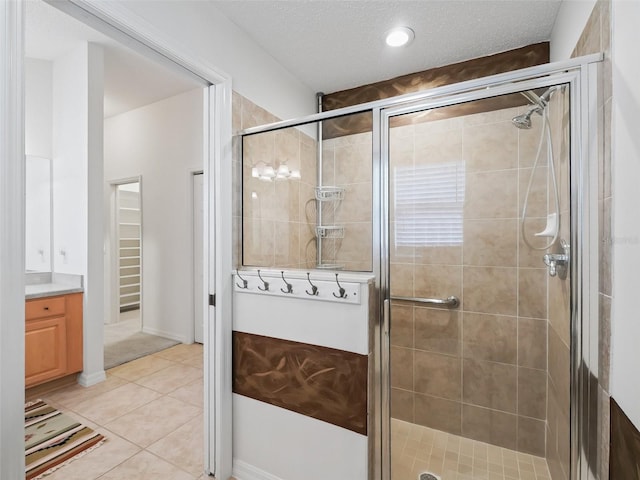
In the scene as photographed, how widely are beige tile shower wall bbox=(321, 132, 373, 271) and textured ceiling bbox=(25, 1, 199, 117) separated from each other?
1.11m

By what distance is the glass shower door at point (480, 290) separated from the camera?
1.31 m

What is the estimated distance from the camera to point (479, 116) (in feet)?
4.55

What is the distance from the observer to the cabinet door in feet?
7.99

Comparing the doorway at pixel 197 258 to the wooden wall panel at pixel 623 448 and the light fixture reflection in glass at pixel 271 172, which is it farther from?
the wooden wall panel at pixel 623 448

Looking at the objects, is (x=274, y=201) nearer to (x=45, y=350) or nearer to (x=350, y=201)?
(x=350, y=201)

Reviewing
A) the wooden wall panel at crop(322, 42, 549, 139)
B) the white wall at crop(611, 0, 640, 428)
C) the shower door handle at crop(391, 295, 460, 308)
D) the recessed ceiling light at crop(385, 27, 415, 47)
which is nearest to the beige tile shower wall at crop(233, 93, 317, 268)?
the wooden wall panel at crop(322, 42, 549, 139)

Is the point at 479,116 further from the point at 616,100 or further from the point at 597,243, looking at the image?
the point at 597,243

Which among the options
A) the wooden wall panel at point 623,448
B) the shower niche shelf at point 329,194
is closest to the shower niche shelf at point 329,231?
the shower niche shelf at point 329,194

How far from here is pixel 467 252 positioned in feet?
4.96

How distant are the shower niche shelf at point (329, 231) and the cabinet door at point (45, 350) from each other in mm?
2482

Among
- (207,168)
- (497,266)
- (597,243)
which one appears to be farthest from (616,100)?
(207,168)

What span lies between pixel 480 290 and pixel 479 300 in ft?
0.18

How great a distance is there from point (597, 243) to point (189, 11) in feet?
6.63

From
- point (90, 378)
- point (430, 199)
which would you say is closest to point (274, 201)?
point (430, 199)
